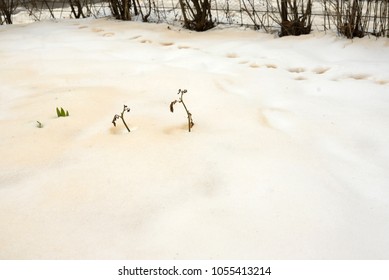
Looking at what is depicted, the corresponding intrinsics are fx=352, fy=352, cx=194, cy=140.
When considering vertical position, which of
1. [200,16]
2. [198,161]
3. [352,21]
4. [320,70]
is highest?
[200,16]

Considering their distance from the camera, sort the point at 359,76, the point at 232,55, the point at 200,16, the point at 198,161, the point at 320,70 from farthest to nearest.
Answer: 1. the point at 200,16
2. the point at 232,55
3. the point at 320,70
4. the point at 359,76
5. the point at 198,161

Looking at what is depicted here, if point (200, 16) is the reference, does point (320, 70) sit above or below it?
below

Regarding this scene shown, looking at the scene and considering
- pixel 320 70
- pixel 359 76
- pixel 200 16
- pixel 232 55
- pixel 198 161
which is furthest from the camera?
pixel 200 16

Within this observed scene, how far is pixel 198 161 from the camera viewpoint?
4.18ft

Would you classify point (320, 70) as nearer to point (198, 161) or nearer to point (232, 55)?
point (232, 55)

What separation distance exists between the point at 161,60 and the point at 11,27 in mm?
2273

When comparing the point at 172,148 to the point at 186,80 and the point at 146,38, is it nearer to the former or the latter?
the point at 186,80

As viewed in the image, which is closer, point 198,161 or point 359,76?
point 198,161

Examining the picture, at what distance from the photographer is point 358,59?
7.93 feet

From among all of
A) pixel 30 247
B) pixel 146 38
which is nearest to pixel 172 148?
pixel 30 247

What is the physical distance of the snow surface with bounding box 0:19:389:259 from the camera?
96 centimetres

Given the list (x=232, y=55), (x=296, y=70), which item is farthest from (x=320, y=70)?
(x=232, y=55)

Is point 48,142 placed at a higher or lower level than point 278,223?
higher

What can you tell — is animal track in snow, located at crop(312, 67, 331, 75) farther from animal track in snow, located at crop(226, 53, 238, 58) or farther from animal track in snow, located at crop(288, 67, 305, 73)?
animal track in snow, located at crop(226, 53, 238, 58)
